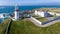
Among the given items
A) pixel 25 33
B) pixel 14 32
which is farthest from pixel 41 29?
pixel 14 32

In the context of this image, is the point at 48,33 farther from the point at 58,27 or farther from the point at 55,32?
the point at 58,27

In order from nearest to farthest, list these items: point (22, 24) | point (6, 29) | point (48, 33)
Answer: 1. point (48, 33)
2. point (6, 29)
3. point (22, 24)

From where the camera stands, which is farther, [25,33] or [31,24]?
[31,24]

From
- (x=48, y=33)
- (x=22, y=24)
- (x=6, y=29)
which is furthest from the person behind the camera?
(x=22, y=24)

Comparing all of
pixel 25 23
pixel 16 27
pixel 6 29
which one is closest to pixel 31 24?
pixel 25 23

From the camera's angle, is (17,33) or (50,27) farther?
(50,27)

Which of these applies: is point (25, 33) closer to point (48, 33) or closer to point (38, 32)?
point (38, 32)
